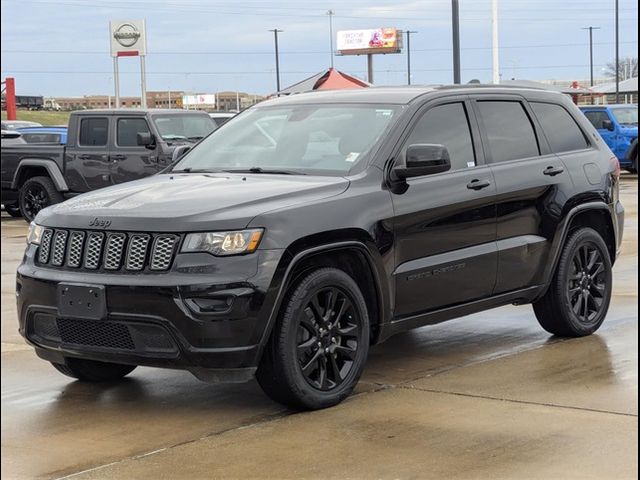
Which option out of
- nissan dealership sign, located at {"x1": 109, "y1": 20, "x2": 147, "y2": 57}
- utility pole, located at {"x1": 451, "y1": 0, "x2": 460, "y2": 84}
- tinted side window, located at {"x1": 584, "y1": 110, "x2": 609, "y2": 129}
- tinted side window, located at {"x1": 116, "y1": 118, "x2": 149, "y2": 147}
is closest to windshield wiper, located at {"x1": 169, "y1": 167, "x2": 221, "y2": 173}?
tinted side window, located at {"x1": 116, "y1": 118, "x2": 149, "y2": 147}

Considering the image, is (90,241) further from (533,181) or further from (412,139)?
(533,181)

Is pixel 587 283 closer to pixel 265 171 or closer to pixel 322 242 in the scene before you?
pixel 265 171

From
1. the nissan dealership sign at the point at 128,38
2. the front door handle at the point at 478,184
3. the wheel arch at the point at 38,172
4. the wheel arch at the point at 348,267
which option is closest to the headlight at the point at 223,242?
the wheel arch at the point at 348,267

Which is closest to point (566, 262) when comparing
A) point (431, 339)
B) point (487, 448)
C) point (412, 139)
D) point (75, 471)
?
point (431, 339)

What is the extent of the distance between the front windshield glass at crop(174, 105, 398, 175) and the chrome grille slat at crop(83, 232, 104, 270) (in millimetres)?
1215

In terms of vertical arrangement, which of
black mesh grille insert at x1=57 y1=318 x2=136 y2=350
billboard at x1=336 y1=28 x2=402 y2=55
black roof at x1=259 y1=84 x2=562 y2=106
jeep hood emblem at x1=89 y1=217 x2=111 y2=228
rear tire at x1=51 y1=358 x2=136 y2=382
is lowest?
rear tire at x1=51 y1=358 x2=136 y2=382

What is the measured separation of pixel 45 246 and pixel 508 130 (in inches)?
125

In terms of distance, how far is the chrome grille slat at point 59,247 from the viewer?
609 cm

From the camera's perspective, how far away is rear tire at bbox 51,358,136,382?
675cm

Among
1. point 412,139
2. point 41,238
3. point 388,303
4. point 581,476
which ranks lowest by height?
point 581,476

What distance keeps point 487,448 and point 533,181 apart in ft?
8.84

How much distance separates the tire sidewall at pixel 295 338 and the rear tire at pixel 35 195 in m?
13.1

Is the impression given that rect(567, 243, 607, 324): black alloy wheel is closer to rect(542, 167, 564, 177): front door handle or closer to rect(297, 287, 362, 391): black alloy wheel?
rect(542, 167, 564, 177): front door handle

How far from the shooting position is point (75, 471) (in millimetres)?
5082
